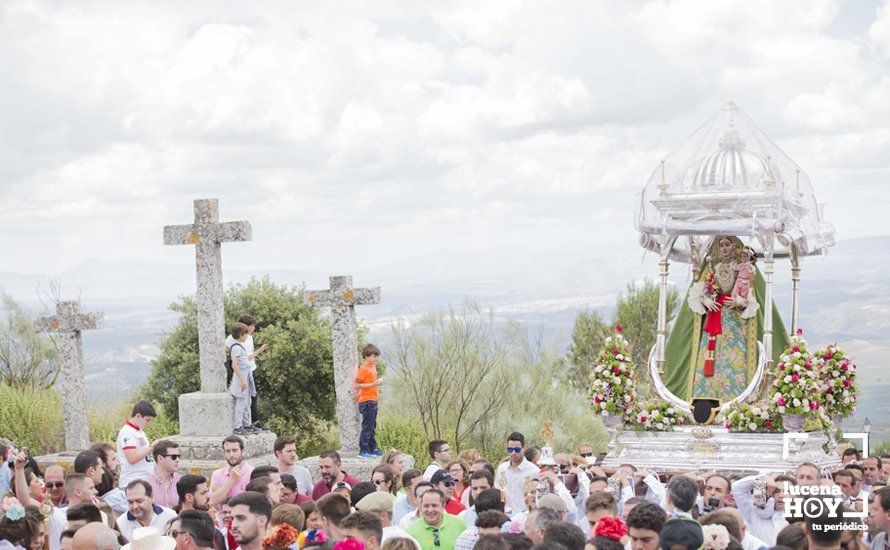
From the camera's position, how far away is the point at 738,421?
57.5ft

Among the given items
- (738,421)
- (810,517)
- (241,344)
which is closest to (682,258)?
(738,421)

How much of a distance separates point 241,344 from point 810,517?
10.4 metres

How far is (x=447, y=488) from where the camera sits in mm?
10695

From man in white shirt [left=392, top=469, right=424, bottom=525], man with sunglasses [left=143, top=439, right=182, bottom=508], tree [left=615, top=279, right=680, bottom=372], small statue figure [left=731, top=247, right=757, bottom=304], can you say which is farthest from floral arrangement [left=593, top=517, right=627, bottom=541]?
tree [left=615, top=279, right=680, bottom=372]

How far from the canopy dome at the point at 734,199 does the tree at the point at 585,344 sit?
50.8ft

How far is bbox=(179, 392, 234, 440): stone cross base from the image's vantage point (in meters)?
16.8

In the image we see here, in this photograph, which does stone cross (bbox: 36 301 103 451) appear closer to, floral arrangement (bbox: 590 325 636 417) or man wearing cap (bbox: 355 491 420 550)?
floral arrangement (bbox: 590 325 636 417)

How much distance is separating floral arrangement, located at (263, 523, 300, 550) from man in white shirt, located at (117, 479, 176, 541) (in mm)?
2166

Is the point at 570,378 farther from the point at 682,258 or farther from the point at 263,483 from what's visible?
the point at 263,483

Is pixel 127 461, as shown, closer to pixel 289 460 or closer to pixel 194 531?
pixel 289 460

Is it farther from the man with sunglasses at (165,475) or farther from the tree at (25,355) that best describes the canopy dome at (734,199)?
the tree at (25,355)

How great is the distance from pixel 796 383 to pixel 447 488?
7.82 metres

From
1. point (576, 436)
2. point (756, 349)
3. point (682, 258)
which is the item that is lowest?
point (576, 436)

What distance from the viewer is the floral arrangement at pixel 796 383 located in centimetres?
1673
